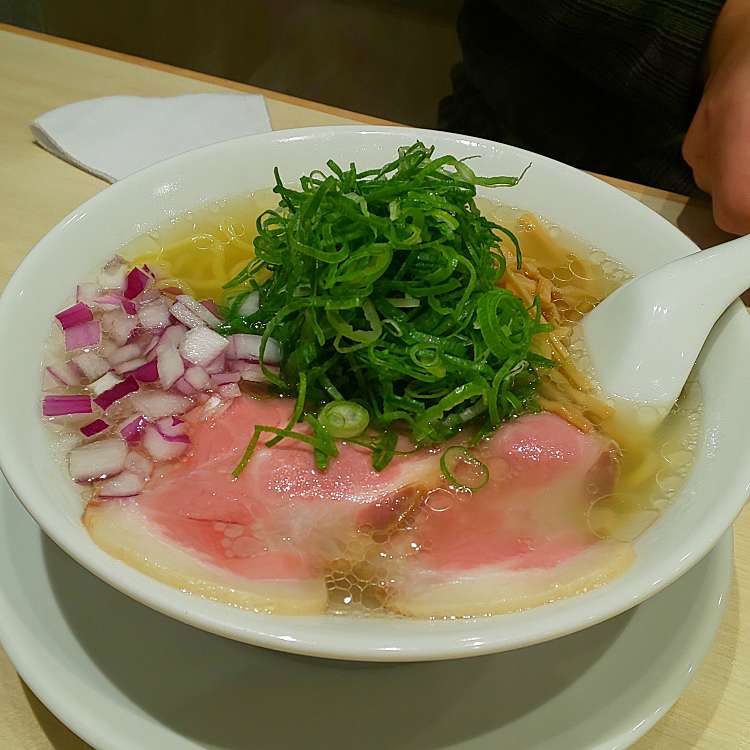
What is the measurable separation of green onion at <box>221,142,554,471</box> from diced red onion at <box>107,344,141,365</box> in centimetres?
17

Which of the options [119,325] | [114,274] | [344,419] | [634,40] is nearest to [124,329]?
[119,325]

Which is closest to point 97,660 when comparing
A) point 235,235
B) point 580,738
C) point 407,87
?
point 580,738

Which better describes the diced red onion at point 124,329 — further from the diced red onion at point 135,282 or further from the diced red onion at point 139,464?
the diced red onion at point 139,464

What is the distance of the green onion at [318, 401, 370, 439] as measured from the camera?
3.05 ft

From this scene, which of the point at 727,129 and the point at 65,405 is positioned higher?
the point at 727,129

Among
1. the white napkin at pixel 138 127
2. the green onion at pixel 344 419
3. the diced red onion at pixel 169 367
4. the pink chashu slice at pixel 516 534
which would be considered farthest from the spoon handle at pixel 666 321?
the white napkin at pixel 138 127

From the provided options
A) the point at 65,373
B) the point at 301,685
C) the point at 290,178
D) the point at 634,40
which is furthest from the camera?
the point at 634,40

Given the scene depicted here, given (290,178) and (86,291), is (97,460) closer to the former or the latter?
(86,291)

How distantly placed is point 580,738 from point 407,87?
3.32m

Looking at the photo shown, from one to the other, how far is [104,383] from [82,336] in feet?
0.22

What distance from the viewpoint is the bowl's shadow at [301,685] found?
0.82m

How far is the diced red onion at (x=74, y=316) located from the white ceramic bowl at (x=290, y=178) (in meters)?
0.02

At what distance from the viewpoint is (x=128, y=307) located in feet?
3.50

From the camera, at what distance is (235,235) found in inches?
50.9
